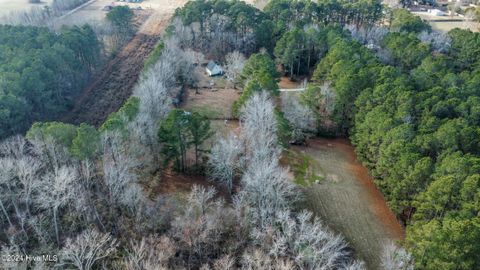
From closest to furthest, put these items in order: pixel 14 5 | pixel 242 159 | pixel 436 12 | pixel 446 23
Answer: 1. pixel 242 159
2. pixel 446 23
3. pixel 436 12
4. pixel 14 5

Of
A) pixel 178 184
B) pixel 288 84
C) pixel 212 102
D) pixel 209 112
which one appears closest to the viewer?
pixel 178 184

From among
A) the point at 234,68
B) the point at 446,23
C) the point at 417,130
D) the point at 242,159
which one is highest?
the point at 446,23

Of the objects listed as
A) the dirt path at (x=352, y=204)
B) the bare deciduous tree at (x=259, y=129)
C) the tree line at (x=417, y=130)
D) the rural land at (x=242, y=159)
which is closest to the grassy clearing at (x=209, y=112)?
the rural land at (x=242, y=159)

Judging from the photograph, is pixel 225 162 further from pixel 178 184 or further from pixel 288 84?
pixel 288 84

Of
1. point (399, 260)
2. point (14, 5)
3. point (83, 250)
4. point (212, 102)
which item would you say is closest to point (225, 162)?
point (83, 250)

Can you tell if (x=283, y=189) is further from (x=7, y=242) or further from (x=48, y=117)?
(x=48, y=117)

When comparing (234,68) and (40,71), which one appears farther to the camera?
(234,68)

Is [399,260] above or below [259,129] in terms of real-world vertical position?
below
